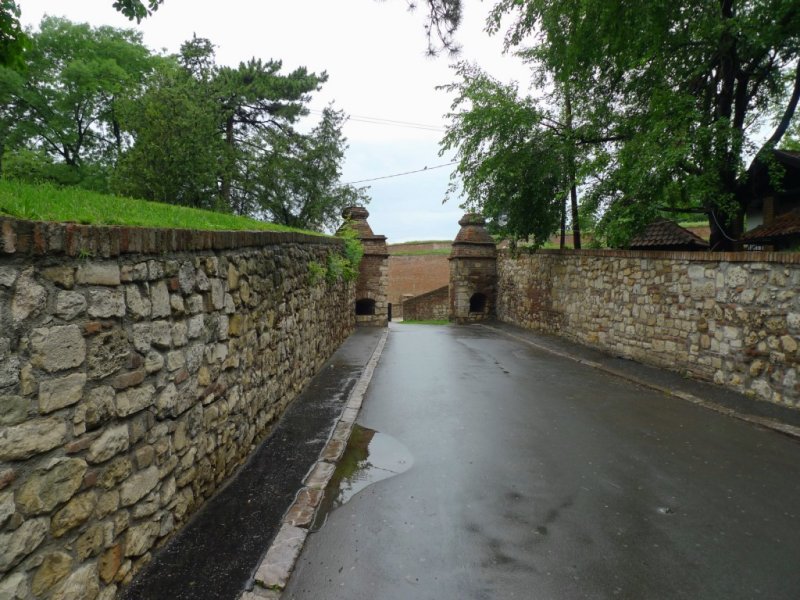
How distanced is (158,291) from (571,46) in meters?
8.56

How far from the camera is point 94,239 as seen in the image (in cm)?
251

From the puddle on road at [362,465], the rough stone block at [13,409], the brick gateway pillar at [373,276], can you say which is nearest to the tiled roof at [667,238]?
the brick gateway pillar at [373,276]

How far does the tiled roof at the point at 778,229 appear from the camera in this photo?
10.9 metres

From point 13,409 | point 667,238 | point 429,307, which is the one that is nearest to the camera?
point 13,409

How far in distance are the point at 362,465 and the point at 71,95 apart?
23859mm

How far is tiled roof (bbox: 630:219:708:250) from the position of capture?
43.4ft

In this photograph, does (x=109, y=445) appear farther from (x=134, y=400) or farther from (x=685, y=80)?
(x=685, y=80)

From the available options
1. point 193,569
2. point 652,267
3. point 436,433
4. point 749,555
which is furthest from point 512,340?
point 193,569

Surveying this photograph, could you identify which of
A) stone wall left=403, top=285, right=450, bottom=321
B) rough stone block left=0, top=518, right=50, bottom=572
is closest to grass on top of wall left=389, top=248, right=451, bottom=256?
stone wall left=403, top=285, right=450, bottom=321

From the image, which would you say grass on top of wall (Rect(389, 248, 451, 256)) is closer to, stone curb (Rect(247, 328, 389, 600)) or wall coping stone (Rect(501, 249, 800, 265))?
wall coping stone (Rect(501, 249, 800, 265))

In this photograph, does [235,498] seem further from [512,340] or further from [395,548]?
[512,340]

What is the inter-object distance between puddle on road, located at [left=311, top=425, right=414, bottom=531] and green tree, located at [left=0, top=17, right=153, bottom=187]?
2033 cm

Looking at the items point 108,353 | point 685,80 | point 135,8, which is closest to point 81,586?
point 108,353

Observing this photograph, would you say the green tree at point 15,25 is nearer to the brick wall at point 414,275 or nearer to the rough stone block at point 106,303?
the rough stone block at point 106,303
